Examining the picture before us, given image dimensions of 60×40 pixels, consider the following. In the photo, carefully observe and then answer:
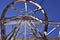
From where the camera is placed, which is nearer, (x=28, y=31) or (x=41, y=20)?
(x=41, y=20)

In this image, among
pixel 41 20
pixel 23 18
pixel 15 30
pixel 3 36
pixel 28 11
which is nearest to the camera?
pixel 3 36

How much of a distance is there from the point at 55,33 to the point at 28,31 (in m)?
1.96

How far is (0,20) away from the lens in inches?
49.7

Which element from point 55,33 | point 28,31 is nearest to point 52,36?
point 55,33

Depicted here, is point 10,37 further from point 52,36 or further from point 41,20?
point 52,36

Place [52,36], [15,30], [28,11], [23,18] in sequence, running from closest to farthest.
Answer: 1. [15,30]
2. [23,18]
3. [28,11]
4. [52,36]

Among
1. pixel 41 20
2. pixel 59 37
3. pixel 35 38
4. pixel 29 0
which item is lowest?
pixel 59 37

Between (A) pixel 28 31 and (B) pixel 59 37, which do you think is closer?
(A) pixel 28 31

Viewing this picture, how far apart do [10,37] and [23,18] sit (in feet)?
1.08

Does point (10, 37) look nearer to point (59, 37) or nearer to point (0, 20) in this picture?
point (0, 20)

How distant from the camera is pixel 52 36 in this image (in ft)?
12.1

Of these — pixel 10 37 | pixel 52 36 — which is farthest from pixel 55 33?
pixel 10 37

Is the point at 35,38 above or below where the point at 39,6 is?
below

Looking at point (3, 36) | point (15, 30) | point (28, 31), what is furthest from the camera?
point (28, 31)
